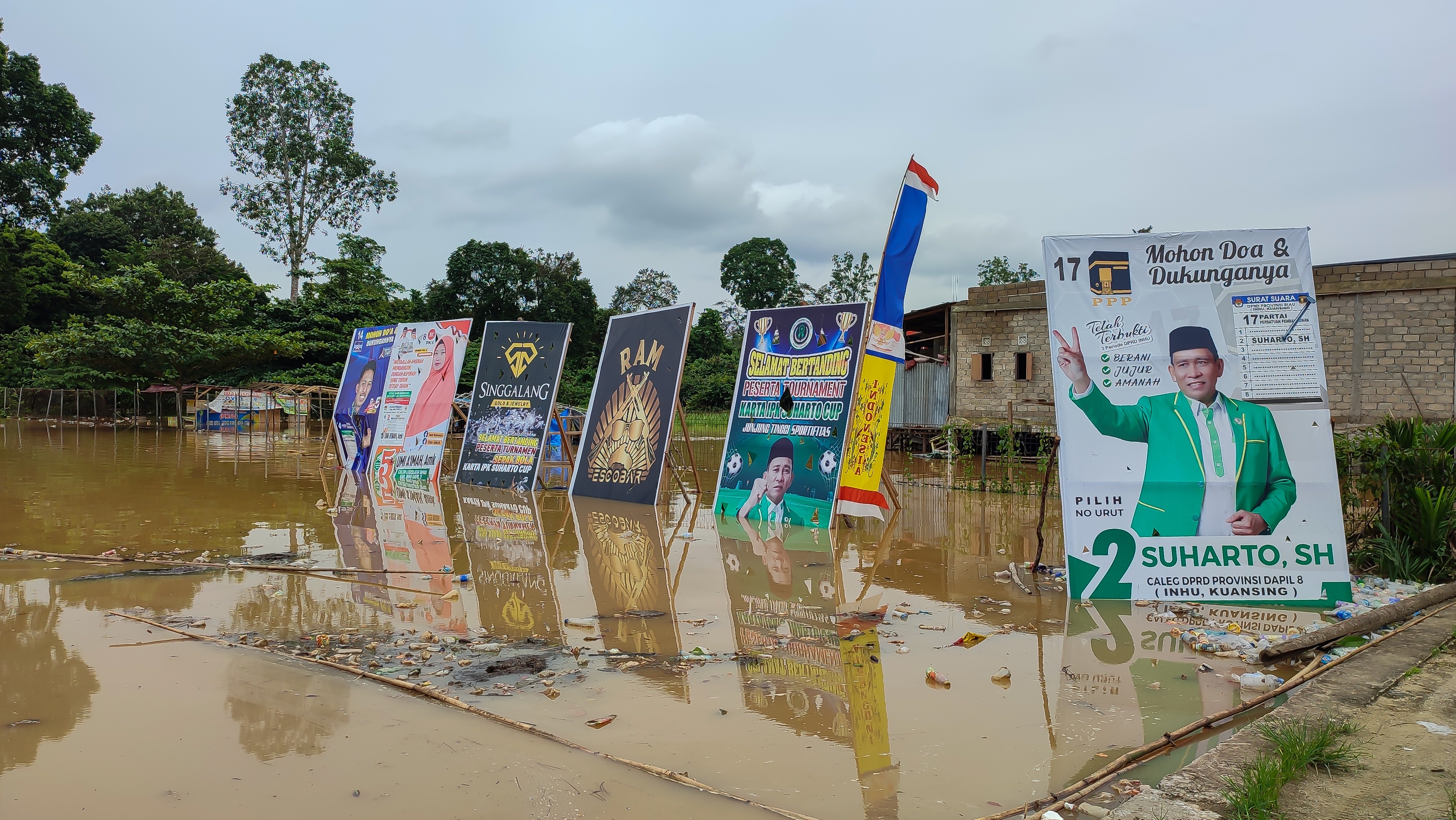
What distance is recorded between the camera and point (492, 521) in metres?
9.37

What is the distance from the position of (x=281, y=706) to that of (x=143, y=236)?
51.1 metres

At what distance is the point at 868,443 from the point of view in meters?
9.05

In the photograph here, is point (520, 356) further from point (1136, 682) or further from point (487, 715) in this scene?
point (1136, 682)

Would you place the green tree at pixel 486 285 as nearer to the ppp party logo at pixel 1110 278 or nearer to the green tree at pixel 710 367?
the green tree at pixel 710 367

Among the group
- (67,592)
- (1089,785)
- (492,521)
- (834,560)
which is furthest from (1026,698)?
(492,521)

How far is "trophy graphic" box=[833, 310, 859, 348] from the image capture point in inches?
355

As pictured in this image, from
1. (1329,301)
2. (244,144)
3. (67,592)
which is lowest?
(67,592)

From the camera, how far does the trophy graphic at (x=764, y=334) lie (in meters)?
9.86

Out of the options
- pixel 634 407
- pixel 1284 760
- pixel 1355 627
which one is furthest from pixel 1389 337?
pixel 1284 760

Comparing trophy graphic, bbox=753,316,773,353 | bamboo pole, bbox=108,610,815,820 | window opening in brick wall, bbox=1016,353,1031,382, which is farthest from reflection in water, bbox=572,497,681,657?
window opening in brick wall, bbox=1016,353,1031,382

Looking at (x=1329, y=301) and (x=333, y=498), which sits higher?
(x=1329, y=301)

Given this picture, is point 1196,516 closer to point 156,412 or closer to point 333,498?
point 333,498

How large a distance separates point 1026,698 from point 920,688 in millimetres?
491

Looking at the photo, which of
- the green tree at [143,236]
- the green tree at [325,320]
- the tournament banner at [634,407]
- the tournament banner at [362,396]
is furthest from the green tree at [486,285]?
the tournament banner at [634,407]
